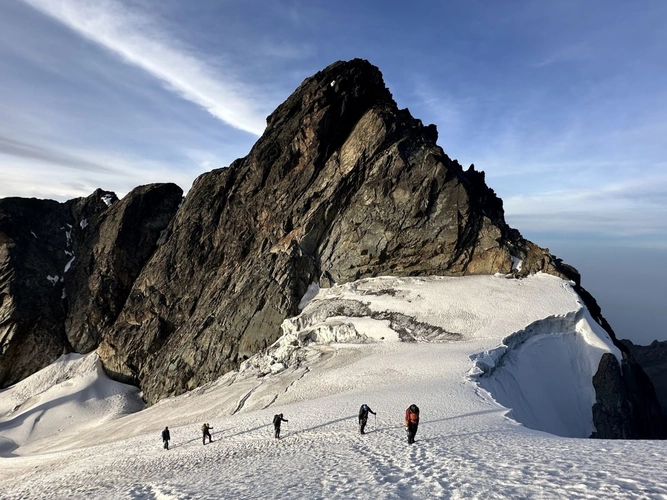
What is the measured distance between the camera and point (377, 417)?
749 inches

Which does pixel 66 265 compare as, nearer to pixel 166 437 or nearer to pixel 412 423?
pixel 166 437

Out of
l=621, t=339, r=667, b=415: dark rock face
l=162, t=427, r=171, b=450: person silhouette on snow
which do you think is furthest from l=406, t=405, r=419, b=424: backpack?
l=621, t=339, r=667, b=415: dark rock face

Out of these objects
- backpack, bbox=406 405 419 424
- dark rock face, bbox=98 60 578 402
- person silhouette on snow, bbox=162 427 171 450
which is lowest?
person silhouette on snow, bbox=162 427 171 450

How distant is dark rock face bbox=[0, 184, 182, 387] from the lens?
53.8 m

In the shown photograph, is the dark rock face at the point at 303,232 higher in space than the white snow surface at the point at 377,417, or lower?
higher

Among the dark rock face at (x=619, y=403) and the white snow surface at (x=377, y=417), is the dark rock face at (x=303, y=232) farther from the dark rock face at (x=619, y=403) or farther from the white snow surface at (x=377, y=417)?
the dark rock face at (x=619, y=403)

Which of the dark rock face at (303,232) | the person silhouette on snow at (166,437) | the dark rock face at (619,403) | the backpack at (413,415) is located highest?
the dark rock face at (303,232)

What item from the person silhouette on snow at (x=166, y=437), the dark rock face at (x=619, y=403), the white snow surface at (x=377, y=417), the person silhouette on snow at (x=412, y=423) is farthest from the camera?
the dark rock face at (x=619, y=403)

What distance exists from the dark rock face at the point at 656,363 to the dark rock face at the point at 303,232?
44539mm

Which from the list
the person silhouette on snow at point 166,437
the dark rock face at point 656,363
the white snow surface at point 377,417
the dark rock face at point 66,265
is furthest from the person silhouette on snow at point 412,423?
the dark rock face at point 656,363

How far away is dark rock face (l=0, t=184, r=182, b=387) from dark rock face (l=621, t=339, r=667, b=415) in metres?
85.9

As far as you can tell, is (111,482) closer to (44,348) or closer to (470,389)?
(470,389)

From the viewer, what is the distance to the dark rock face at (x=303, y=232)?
4516 cm

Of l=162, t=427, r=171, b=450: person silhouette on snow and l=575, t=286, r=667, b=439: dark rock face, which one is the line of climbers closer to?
l=162, t=427, r=171, b=450: person silhouette on snow
